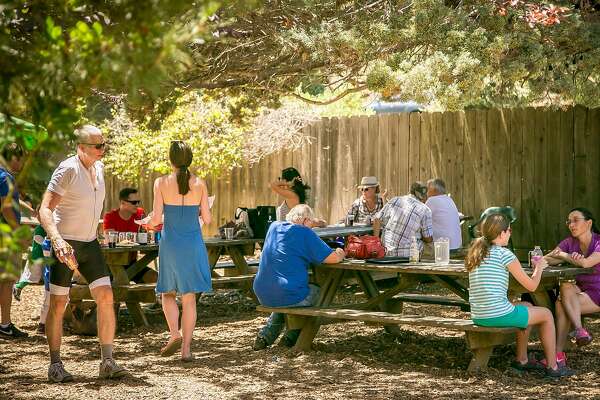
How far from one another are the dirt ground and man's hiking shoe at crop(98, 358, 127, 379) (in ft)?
0.22

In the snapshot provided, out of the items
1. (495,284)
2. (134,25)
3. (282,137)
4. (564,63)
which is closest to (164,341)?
(495,284)

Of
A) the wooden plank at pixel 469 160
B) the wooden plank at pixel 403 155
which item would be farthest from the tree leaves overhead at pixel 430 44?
the wooden plank at pixel 403 155

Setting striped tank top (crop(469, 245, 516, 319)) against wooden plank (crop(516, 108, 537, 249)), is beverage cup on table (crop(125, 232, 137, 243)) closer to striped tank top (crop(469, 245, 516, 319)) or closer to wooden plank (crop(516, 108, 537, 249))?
striped tank top (crop(469, 245, 516, 319))

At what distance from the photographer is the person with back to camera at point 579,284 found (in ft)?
28.5

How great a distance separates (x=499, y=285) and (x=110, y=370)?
9.41ft

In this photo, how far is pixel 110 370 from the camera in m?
7.94

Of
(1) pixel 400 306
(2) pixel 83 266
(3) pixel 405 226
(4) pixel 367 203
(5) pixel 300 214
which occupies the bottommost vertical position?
(1) pixel 400 306

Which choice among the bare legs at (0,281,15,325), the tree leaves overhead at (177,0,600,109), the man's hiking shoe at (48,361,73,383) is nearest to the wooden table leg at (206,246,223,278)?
the tree leaves overhead at (177,0,600,109)

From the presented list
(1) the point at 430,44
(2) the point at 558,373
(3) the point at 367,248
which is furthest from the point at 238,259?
(2) the point at 558,373

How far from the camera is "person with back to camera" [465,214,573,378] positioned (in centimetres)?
786

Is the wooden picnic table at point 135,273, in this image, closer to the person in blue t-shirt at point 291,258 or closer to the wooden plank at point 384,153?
the person in blue t-shirt at point 291,258

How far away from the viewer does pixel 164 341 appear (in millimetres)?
9844

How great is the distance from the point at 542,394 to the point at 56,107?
4.58m

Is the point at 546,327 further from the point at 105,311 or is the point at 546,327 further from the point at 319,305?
the point at 105,311
